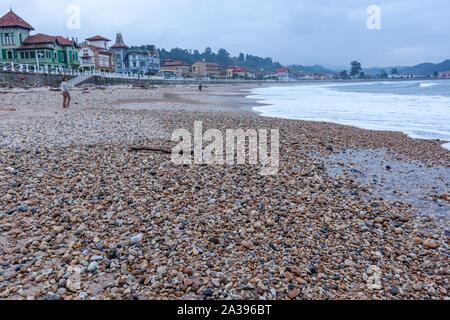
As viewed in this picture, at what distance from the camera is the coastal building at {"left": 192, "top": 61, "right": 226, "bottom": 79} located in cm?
13012

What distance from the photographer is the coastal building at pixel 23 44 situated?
47.5 meters

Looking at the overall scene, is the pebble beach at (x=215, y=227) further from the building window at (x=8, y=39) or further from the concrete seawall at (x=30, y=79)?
the building window at (x=8, y=39)

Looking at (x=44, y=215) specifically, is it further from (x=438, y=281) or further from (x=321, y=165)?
(x=321, y=165)

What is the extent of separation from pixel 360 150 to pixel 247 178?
5.33m

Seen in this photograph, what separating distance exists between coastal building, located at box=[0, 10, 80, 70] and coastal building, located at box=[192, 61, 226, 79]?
74.6 m

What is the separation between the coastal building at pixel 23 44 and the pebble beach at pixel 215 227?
49512 millimetres

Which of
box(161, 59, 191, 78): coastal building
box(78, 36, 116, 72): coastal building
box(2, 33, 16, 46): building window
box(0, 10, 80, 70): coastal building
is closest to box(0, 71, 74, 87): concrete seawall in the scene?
box(0, 10, 80, 70): coastal building

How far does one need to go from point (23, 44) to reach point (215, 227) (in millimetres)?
58229

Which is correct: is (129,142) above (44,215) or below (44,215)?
above

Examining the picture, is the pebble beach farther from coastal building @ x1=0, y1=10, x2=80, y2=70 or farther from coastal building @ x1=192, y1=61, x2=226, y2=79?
coastal building @ x1=192, y1=61, x2=226, y2=79

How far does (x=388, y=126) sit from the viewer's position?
15508 mm

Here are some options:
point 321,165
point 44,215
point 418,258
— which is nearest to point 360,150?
point 321,165

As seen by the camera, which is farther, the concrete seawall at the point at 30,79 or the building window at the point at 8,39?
the building window at the point at 8,39

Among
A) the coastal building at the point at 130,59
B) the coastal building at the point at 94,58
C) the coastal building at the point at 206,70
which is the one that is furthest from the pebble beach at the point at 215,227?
the coastal building at the point at 206,70
